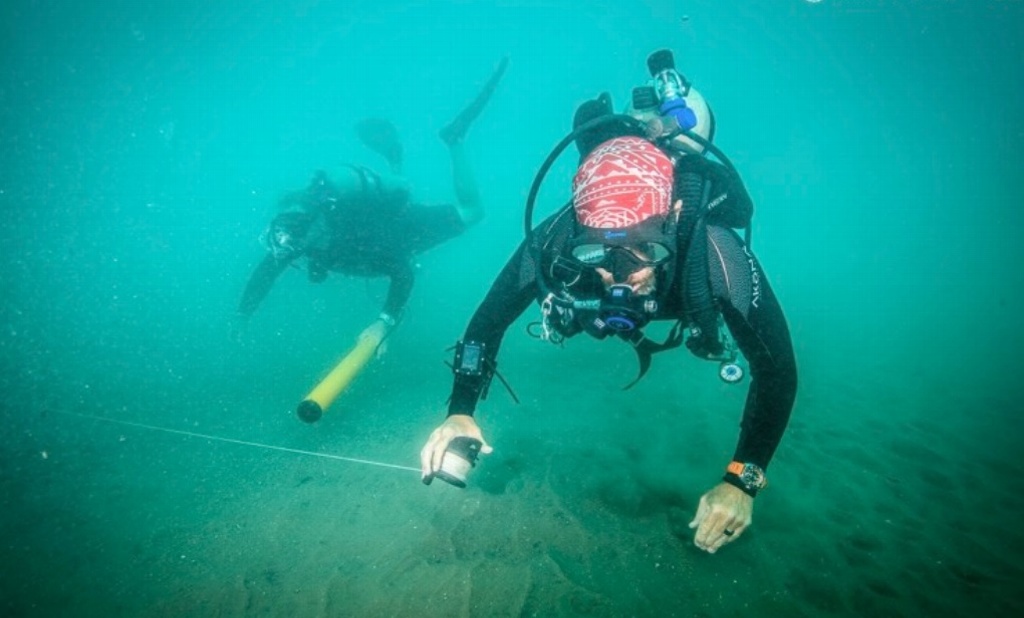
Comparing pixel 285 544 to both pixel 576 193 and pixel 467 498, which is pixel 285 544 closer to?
pixel 467 498

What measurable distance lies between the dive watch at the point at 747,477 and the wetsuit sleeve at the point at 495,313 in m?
1.59

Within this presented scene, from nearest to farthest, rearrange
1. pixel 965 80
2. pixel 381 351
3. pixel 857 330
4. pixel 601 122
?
pixel 601 122, pixel 381 351, pixel 857 330, pixel 965 80

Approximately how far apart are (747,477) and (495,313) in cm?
183

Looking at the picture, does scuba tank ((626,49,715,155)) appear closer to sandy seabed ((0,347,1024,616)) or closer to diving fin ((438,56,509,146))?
sandy seabed ((0,347,1024,616))

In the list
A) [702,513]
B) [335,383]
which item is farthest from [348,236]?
[702,513]

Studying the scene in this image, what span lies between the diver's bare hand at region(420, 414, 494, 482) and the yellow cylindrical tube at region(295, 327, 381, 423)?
264 cm

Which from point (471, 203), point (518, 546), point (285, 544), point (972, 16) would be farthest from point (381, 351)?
point (972, 16)

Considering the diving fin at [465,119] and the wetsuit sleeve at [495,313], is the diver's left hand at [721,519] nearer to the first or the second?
the wetsuit sleeve at [495,313]

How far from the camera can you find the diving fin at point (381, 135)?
12.5 m

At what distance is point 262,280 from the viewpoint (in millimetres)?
8102

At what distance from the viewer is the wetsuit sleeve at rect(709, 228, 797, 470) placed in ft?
7.71

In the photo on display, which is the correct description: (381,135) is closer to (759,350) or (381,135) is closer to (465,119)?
(465,119)

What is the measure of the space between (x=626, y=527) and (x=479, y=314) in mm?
2353

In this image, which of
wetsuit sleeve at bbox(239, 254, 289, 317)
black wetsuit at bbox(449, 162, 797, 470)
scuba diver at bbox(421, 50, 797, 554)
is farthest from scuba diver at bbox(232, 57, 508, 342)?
black wetsuit at bbox(449, 162, 797, 470)
